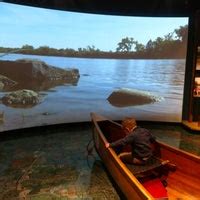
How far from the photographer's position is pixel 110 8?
249 inches

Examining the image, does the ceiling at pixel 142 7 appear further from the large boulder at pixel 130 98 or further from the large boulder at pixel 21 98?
the large boulder at pixel 21 98

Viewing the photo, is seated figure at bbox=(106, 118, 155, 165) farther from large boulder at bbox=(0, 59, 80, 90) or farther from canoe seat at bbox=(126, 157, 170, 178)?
large boulder at bbox=(0, 59, 80, 90)

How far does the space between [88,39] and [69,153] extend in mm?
2573

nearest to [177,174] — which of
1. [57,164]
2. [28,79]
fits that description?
[57,164]

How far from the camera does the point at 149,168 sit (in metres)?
3.29

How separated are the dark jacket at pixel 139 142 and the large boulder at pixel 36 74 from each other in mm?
2931

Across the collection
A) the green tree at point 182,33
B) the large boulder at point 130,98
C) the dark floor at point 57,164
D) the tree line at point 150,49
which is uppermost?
the green tree at point 182,33

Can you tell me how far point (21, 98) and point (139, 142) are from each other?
3031mm

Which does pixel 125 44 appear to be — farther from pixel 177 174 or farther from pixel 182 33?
pixel 177 174

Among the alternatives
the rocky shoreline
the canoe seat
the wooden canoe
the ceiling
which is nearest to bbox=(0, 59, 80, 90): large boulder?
the rocky shoreline

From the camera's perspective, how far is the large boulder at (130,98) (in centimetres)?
670

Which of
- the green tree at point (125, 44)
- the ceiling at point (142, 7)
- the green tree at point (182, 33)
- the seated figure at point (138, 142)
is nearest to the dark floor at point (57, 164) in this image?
the seated figure at point (138, 142)

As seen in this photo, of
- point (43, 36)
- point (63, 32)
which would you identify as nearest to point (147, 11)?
point (63, 32)

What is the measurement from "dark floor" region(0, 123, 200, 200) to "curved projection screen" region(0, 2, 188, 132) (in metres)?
0.42
